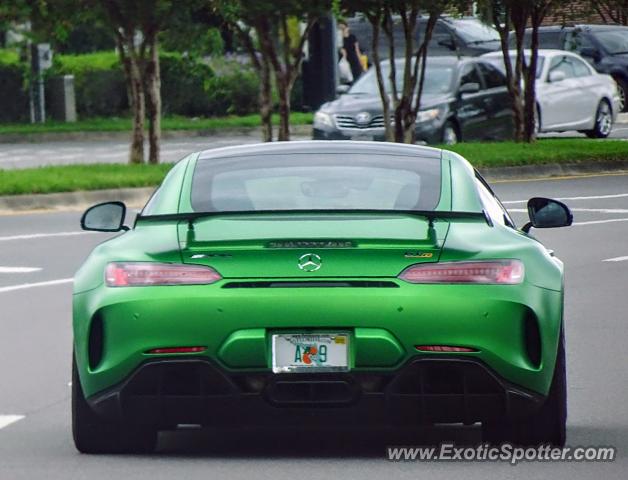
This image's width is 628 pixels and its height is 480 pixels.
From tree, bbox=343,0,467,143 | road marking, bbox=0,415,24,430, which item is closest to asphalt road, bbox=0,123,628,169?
tree, bbox=343,0,467,143

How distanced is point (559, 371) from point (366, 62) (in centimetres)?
3638

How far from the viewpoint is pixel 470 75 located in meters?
31.5

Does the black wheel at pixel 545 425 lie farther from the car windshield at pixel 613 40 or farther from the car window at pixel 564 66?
the car windshield at pixel 613 40

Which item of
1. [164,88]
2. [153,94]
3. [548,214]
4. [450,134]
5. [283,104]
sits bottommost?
[164,88]

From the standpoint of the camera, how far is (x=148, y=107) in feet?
87.5

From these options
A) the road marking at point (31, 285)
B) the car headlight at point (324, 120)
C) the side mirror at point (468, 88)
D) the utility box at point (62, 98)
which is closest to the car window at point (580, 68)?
the side mirror at point (468, 88)

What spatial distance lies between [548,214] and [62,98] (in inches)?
1412

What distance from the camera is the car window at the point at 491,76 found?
105 ft

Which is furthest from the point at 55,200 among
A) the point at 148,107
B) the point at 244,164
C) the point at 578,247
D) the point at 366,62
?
the point at 366,62

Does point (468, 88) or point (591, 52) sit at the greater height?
point (468, 88)

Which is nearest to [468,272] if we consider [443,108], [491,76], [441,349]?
[441,349]

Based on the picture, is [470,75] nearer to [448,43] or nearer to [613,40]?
[613,40]

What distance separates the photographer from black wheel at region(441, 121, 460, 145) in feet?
99.0

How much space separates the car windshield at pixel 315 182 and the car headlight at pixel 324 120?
21516 millimetres
